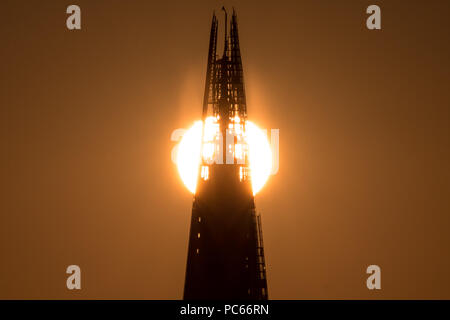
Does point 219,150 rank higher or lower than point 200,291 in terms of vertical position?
higher

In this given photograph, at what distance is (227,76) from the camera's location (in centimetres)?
8125

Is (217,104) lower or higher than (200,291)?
higher
